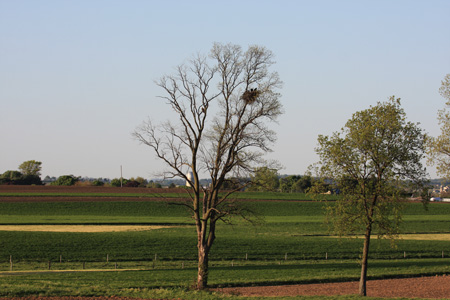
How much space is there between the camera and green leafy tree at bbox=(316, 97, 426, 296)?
30.9m

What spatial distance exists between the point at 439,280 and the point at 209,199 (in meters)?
17.8

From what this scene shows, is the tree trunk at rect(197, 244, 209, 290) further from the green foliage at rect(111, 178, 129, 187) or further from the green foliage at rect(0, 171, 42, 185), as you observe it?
the green foliage at rect(0, 171, 42, 185)

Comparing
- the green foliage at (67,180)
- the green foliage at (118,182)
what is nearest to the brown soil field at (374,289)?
the green foliage at (67,180)

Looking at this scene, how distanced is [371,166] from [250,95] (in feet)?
27.2

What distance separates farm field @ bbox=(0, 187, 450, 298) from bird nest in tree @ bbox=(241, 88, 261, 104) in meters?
7.23

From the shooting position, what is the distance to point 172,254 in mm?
50938

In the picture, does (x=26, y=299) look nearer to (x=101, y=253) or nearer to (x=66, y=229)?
(x=101, y=253)

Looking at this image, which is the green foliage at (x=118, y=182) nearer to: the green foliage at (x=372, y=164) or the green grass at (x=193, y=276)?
the green grass at (x=193, y=276)

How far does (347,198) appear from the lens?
104ft

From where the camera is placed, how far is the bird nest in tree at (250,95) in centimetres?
3356

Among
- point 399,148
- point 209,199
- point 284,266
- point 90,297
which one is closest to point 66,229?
point 284,266

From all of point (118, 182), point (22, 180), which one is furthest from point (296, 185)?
point (22, 180)

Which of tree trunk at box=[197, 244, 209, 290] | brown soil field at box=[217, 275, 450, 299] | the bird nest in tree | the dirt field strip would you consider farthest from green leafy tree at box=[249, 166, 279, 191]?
the dirt field strip

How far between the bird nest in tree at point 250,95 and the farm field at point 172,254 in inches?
285
